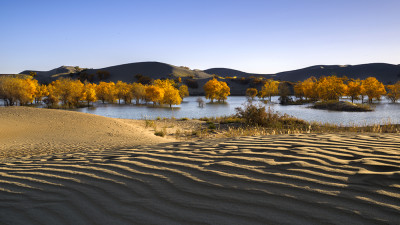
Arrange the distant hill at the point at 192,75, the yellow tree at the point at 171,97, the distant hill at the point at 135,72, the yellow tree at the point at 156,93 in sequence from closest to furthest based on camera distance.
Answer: the yellow tree at the point at 171,97
the yellow tree at the point at 156,93
the distant hill at the point at 192,75
the distant hill at the point at 135,72

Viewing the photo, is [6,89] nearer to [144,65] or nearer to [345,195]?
[345,195]

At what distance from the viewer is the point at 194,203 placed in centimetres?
204

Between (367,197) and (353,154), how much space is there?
1.18 m

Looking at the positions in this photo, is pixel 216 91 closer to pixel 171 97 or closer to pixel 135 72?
pixel 171 97

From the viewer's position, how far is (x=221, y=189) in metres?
2.21

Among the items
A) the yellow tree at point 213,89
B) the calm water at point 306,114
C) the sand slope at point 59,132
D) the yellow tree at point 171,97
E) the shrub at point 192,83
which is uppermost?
the shrub at point 192,83

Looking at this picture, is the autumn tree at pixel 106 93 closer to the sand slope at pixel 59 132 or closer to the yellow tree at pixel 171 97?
the yellow tree at pixel 171 97

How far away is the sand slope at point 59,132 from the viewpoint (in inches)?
295

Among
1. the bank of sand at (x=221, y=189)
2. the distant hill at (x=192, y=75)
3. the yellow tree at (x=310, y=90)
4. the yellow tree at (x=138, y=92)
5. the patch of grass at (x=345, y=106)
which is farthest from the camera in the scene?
the distant hill at (x=192, y=75)

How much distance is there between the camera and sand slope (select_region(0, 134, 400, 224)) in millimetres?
1834

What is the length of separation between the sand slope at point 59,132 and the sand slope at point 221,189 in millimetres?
4171

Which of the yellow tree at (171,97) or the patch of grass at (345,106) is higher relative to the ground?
the yellow tree at (171,97)

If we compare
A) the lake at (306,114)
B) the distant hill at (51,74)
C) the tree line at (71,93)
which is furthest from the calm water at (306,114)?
the distant hill at (51,74)

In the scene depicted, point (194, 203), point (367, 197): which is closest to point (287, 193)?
point (367, 197)
